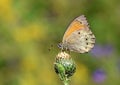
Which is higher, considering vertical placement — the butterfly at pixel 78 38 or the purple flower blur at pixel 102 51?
the purple flower blur at pixel 102 51

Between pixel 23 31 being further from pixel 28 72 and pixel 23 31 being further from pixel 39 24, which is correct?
pixel 28 72

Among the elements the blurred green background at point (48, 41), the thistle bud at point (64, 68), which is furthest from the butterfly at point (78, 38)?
the blurred green background at point (48, 41)

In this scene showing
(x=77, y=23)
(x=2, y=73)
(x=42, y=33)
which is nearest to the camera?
(x=77, y=23)

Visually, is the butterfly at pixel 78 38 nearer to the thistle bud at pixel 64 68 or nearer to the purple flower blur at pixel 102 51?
the thistle bud at pixel 64 68

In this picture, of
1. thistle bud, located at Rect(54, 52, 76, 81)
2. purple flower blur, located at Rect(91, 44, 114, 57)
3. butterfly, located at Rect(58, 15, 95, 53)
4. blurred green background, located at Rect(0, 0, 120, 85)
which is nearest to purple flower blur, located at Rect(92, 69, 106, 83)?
blurred green background, located at Rect(0, 0, 120, 85)

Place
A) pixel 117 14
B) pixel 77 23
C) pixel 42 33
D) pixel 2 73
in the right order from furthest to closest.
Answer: pixel 117 14, pixel 42 33, pixel 2 73, pixel 77 23

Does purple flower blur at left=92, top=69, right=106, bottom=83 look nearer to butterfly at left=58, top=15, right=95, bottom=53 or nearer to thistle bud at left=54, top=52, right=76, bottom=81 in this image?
butterfly at left=58, top=15, right=95, bottom=53

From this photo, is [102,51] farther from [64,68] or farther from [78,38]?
[64,68]

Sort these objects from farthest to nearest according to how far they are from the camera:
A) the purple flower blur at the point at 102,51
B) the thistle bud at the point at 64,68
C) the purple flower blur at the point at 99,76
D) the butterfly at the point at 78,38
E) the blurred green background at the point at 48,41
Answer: the purple flower blur at the point at 102,51 → the blurred green background at the point at 48,41 → the purple flower blur at the point at 99,76 → the butterfly at the point at 78,38 → the thistle bud at the point at 64,68

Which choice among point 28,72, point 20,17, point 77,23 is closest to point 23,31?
point 20,17
